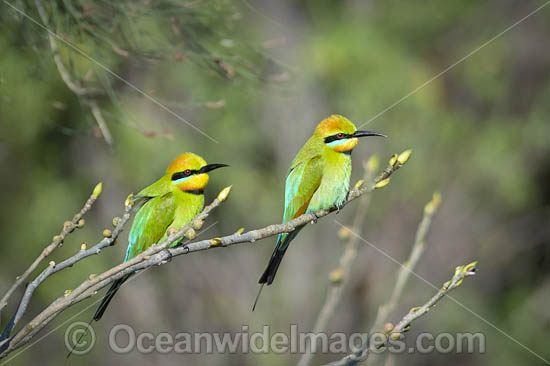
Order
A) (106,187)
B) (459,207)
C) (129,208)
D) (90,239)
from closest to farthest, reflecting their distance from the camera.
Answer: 1. (129,208)
2. (90,239)
3. (106,187)
4. (459,207)

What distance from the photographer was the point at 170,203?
1.56 meters

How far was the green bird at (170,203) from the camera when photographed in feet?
4.73

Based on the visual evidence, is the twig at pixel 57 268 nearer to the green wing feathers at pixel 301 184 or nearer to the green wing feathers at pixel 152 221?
the green wing feathers at pixel 152 221

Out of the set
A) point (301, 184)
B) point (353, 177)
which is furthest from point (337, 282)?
point (353, 177)

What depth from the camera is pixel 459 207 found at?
688cm

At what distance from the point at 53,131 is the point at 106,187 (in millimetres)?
764

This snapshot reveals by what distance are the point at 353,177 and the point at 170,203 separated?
4.21m

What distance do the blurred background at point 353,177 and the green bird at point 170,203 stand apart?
390 centimetres

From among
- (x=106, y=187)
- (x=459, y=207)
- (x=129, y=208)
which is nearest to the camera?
(x=129, y=208)

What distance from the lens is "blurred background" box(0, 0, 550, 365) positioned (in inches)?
237

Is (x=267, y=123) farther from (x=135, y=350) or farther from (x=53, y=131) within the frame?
(x=135, y=350)

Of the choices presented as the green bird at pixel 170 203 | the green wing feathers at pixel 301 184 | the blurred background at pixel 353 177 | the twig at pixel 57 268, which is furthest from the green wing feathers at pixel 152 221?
the blurred background at pixel 353 177

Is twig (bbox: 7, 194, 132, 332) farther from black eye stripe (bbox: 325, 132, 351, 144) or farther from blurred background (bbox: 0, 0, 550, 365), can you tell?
blurred background (bbox: 0, 0, 550, 365)

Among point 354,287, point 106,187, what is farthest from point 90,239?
point 354,287
